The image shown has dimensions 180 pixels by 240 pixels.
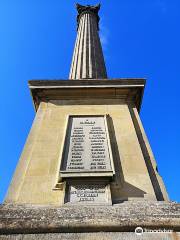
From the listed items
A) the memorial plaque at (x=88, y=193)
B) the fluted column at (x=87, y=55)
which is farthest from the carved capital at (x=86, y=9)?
the memorial plaque at (x=88, y=193)

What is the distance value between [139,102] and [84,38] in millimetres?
6742

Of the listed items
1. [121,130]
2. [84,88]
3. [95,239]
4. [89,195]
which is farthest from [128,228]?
[84,88]

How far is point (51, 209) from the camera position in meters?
6.09

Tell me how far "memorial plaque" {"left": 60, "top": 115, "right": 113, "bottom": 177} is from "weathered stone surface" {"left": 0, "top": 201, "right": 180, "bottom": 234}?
3.75ft

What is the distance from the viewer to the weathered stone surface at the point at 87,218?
18.4ft

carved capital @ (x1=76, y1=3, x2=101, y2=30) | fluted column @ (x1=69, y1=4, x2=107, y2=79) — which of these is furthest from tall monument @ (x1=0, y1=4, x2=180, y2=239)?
carved capital @ (x1=76, y1=3, x2=101, y2=30)

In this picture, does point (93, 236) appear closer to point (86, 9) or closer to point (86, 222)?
point (86, 222)

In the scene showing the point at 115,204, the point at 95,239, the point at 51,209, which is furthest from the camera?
the point at 115,204

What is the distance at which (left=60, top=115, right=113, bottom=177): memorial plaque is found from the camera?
7.27m

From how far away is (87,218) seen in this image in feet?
18.8

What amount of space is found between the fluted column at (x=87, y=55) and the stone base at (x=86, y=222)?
7605mm

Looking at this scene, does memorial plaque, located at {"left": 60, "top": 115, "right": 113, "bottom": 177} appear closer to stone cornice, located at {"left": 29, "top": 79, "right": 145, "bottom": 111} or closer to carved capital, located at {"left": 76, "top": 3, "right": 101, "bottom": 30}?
stone cornice, located at {"left": 29, "top": 79, "right": 145, "bottom": 111}

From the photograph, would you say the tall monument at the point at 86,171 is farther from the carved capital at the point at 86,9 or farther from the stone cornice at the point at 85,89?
the carved capital at the point at 86,9

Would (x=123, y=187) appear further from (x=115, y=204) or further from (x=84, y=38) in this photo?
(x=84, y=38)
